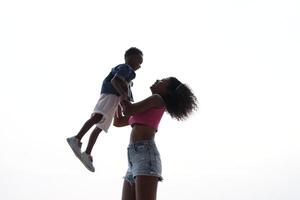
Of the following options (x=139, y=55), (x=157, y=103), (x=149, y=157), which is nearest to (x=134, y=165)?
(x=149, y=157)

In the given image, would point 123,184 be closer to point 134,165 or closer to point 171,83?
point 134,165

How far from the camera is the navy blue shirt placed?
185 inches

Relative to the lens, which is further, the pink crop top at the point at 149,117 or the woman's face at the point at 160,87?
the woman's face at the point at 160,87

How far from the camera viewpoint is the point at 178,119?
418 cm

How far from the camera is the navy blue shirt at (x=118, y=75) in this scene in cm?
469

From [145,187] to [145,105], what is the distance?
841 mm

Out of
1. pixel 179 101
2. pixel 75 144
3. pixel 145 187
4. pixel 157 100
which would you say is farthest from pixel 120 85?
pixel 145 187

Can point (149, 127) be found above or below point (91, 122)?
below

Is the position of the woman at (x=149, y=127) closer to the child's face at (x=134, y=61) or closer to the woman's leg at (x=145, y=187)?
the woman's leg at (x=145, y=187)

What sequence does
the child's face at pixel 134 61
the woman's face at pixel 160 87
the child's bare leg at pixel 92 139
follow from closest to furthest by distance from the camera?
the woman's face at pixel 160 87 < the child's bare leg at pixel 92 139 < the child's face at pixel 134 61

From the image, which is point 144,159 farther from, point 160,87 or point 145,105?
point 160,87

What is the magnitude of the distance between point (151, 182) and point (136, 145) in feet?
1.38

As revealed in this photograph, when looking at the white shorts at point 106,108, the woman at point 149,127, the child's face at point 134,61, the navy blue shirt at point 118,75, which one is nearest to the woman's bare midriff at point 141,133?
the woman at point 149,127

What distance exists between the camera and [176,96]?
13.6 feet
